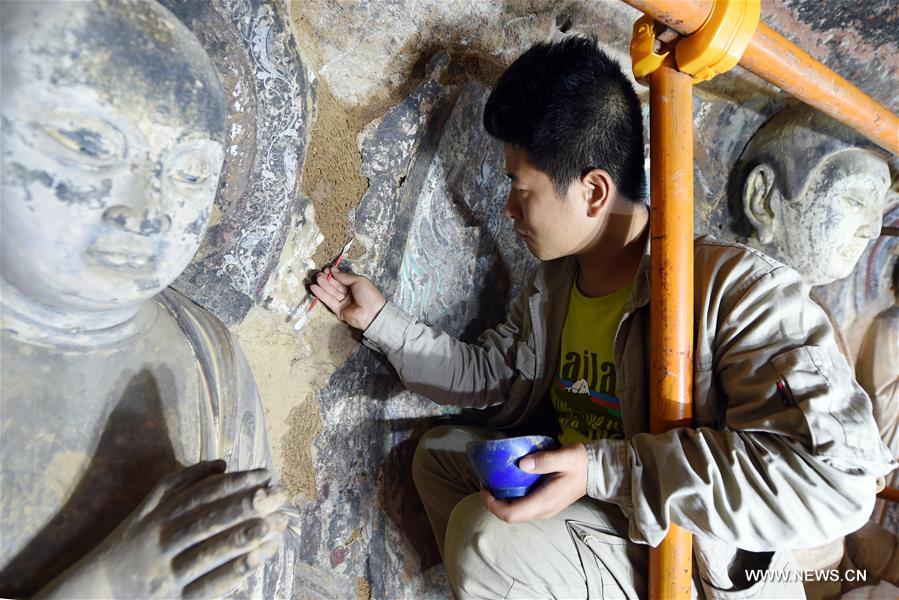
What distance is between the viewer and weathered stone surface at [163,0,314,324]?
96cm

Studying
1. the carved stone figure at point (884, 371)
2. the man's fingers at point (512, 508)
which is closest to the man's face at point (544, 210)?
the man's fingers at point (512, 508)

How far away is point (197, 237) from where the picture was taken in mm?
735

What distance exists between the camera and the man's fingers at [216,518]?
24.3 inches

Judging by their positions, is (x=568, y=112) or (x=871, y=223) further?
(x=871, y=223)

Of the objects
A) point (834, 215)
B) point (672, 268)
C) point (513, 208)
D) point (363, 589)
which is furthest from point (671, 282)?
point (834, 215)

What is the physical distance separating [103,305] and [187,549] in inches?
11.5

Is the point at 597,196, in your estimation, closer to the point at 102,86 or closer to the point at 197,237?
the point at 197,237

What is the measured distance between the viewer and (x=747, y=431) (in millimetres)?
1021

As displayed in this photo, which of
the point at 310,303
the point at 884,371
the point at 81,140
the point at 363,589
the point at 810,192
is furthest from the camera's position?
the point at 884,371

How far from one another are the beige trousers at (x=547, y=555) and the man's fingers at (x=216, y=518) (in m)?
0.65

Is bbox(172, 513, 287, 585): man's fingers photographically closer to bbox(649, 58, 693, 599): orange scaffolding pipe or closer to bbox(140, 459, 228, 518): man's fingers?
bbox(140, 459, 228, 518): man's fingers

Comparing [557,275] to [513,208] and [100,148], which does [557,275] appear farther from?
[100,148]

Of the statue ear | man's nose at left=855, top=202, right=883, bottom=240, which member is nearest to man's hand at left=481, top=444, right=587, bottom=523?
the statue ear

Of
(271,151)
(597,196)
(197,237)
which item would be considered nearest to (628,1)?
(597,196)
